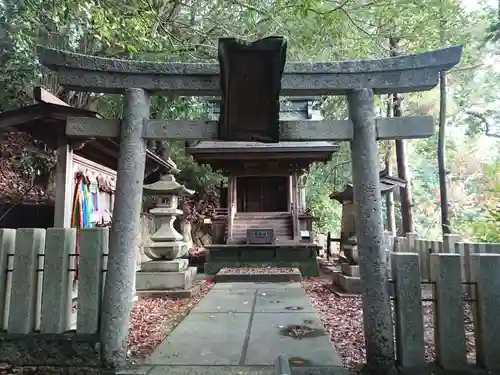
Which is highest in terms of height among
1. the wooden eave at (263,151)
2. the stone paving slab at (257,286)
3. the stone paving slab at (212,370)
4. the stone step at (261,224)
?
the wooden eave at (263,151)

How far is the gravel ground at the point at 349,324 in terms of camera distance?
391cm

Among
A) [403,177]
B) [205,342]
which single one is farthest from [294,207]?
[205,342]

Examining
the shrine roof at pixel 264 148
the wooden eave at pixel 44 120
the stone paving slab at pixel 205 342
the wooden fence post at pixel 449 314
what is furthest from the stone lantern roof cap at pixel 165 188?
the wooden fence post at pixel 449 314

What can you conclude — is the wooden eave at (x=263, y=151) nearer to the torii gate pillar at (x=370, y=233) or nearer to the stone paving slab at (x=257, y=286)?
the stone paving slab at (x=257, y=286)

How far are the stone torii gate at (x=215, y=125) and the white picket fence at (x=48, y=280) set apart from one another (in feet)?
0.55

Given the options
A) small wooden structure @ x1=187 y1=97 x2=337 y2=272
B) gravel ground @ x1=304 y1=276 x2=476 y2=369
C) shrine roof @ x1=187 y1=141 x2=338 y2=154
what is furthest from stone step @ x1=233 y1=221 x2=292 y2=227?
gravel ground @ x1=304 y1=276 x2=476 y2=369

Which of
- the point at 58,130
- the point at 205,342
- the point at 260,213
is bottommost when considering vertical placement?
the point at 205,342

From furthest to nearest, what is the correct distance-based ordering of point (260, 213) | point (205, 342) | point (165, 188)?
1. point (260, 213)
2. point (165, 188)
3. point (205, 342)

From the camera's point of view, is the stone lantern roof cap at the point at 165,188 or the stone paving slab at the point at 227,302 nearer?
the stone paving slab at the point at 227,302

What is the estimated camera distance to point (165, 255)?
25.6 feet

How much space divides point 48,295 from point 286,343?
2.68 meters

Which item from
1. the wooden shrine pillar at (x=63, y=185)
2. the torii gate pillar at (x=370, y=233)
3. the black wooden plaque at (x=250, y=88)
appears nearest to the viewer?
the torii gate pillar at (x=370, y=233)

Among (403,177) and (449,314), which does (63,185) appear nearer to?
(449,314)

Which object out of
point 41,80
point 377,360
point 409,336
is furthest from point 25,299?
point 41,80
